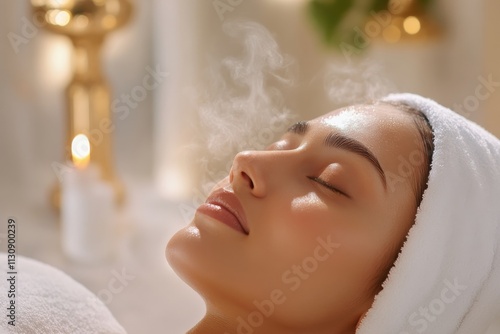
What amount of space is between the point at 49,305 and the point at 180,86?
1.13 metres

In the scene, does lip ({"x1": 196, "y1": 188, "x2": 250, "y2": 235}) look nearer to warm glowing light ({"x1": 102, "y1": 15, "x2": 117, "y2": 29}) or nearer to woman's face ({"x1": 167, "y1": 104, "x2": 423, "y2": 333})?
woman's face ({"x1": 167, "y1": 104, "x2": 423, "y2": 333})

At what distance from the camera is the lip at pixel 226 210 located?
103 cm

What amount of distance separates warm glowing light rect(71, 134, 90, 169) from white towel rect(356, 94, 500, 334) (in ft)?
3.44

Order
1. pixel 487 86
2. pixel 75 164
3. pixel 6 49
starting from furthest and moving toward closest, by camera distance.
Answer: pixel 6 49, pixel 75 164, pixel 487 86

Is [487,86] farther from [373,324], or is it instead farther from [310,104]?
[373,324]

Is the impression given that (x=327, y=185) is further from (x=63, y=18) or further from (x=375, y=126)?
(x=63, y=18)

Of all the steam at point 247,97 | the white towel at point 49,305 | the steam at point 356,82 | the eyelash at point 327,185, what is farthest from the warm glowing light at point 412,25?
the white towel at point 49,305

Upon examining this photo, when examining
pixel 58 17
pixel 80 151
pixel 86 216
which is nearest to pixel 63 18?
pixel 58 17

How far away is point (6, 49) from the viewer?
2045 millimetres

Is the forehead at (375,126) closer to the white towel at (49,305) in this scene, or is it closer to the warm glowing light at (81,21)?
the white towel at (49,305)

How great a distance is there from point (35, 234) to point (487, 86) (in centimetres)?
111

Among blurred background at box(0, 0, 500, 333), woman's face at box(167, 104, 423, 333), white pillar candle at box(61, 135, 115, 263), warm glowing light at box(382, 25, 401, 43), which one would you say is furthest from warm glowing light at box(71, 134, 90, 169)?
woman's face at box(167, 104, 423, 333)

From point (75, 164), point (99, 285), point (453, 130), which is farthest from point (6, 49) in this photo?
point (453, 130)

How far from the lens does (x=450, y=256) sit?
1.05 m
